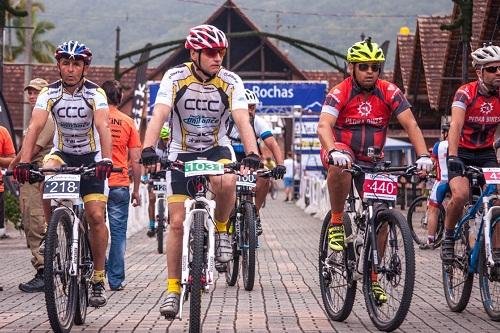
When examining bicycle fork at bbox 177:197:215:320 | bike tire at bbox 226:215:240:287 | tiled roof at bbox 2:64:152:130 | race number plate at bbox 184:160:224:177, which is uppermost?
tiled roof at bbox 2:64:152:130

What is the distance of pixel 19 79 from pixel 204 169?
217 feet

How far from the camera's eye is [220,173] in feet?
28.2

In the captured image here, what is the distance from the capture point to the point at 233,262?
512 inches

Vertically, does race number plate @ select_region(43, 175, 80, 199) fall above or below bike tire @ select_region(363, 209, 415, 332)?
above

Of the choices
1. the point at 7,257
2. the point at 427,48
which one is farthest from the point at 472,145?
the point at 427,48

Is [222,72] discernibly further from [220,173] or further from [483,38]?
[483,38]

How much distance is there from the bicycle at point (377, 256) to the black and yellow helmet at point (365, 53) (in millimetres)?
851

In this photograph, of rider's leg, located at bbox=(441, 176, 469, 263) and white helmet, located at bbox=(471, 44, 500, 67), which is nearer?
rider's leg, located at bbox=(441, 176, 469, 263)

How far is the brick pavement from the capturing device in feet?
31.4

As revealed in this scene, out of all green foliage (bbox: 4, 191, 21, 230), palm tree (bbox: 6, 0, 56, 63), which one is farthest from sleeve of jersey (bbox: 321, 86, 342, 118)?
palm tree (bbox: 6, 0, 56, 63)

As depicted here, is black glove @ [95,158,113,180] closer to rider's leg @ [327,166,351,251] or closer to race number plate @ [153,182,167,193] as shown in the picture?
rider's leg @ [327,166,351,251]

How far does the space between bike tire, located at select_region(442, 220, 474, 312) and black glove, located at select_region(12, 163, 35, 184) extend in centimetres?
340

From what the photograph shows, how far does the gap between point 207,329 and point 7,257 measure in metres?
9.41

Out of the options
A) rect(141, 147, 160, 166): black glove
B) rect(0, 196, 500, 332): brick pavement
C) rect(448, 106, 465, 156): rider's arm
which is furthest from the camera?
rect(448, 106, 465, 156): rider's arm
